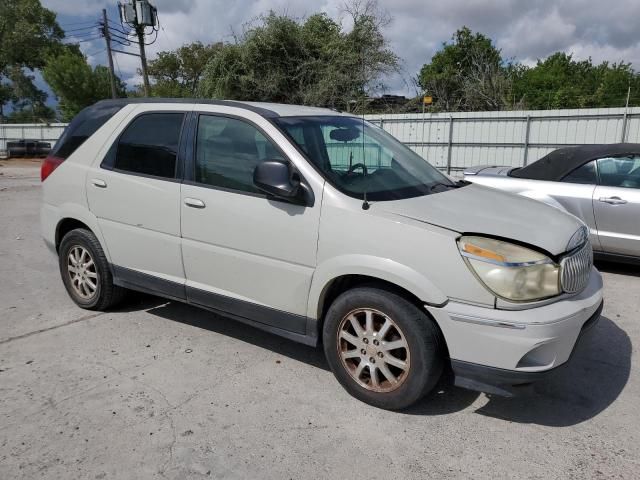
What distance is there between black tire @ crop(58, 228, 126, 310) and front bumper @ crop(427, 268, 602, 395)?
2902 millimetres

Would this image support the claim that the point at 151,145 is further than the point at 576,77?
No

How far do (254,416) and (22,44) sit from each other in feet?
211

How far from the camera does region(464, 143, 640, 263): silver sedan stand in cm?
573

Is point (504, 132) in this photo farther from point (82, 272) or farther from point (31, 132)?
point (31, 132)

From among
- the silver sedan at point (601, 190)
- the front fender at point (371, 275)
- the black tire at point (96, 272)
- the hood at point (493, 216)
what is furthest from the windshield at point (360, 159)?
the silver sedan at point (601, 190)

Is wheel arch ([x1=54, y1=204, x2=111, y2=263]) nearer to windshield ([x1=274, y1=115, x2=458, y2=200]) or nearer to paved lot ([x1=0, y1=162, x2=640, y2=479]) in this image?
paved lot ([x1=0, y1=162, x2=640, y2=479])

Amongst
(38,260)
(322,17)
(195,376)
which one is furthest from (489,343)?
(322,17)

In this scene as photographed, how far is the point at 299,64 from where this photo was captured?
69.5 ft

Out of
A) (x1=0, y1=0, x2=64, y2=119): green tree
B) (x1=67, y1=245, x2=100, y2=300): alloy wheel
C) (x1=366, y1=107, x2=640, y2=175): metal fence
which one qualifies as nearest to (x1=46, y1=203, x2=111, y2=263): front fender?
(x1=67, y1=245, x2=100, y2=300): alloy wheel

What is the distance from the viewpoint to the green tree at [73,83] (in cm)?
4038

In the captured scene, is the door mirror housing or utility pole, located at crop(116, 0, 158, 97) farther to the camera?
utility pole, located at crop(116, 0, 158, 97)

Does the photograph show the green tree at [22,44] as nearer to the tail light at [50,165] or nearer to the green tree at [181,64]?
the green tree at [181,64]

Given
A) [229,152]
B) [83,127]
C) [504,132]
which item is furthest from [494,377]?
[504,132]

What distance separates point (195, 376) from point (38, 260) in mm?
4105
